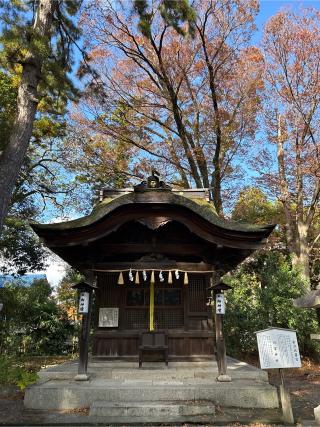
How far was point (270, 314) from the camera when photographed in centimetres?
1436

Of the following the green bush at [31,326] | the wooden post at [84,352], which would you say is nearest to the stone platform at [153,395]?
the wooden post at [84,352]

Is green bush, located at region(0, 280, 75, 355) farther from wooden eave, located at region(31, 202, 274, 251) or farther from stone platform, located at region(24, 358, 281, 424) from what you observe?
wooden eave, located at region(31, 202, 274, 251)

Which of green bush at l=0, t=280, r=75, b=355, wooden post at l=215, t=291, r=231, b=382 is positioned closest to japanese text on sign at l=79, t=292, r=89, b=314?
wooden post at l=215, t=291, r=231, b=382

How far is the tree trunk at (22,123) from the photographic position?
921 cm

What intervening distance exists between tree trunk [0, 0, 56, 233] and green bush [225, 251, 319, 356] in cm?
997

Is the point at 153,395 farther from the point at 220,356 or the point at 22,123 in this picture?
the point at 22,123

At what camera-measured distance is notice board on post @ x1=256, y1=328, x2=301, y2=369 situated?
613 centimetres

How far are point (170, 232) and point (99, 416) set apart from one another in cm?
462

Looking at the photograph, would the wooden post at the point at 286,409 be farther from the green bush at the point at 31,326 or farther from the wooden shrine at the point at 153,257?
the green bush at the point at 31,326

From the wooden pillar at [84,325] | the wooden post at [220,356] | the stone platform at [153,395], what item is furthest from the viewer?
the wooden pillar at [84,325]

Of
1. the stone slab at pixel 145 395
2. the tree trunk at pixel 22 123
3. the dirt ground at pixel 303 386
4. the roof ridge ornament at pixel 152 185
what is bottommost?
the dirt ground at pixel 303 386

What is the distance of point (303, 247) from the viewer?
16.8 m

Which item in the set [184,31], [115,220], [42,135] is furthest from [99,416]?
[42,135]

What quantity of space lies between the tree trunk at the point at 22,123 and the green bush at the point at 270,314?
9.97 metres
